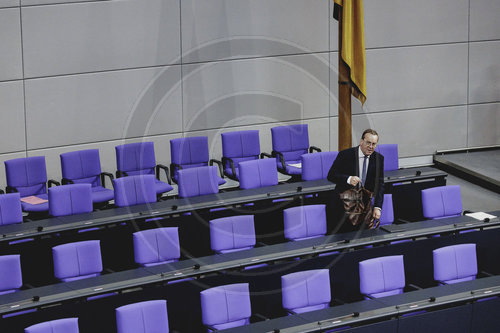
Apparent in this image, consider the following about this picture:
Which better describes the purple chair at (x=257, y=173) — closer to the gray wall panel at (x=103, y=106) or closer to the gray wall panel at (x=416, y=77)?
the gray wall panel at (x=103, y=106)

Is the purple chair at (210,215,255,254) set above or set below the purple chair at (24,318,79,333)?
above

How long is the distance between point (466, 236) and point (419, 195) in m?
1.54

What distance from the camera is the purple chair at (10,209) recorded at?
24.5ft

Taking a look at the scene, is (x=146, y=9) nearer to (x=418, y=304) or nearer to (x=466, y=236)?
(x=466, y=236)

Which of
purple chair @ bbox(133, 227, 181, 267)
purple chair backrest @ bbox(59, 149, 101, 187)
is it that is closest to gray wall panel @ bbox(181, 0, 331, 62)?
purple chair backrest @ bbox(59, 149, 101, 187)

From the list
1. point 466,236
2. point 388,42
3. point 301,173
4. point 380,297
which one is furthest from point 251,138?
point 380,297

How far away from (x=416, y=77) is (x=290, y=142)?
2.51 meters

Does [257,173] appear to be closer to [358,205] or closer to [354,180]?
[358,205]

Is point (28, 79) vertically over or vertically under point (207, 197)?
over

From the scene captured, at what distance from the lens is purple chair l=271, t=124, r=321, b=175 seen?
9945mm

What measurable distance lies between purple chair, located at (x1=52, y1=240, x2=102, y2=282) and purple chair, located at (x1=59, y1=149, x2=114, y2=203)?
7.32 feet

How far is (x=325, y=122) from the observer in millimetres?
10984

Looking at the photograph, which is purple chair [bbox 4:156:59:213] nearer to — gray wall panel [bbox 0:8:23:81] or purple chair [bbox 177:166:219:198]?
gray wall panel [bbox 0:8:23:81]

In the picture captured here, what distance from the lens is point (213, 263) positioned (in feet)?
21.2
